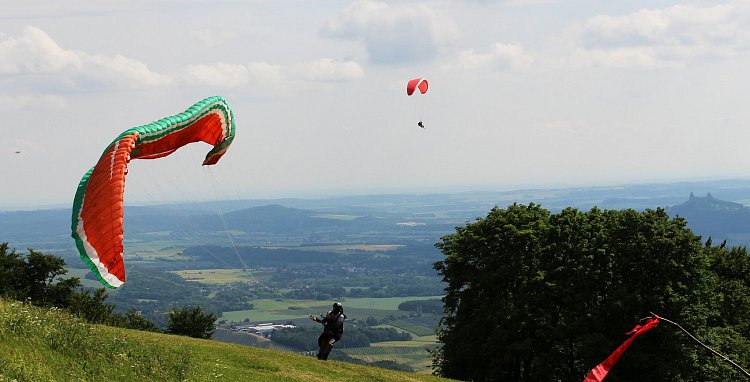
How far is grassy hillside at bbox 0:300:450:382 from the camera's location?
17.7 m

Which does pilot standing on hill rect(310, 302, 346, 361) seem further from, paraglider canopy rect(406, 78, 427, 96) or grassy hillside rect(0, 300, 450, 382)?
paraglider canopy rect(406, 78, 427, 96)

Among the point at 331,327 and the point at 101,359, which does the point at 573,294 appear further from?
the point at 101,359

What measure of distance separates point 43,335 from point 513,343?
30.3 metres

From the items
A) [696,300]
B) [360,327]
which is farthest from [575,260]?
[360,327]

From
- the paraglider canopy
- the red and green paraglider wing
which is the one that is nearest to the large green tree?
the paraglider canopy

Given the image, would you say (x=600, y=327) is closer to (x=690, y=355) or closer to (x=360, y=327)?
(x=690, y=355)

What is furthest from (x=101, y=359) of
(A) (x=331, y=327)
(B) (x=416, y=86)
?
(B) (x=416, y=86)

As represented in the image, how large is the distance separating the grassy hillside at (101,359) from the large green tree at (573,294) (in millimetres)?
19157

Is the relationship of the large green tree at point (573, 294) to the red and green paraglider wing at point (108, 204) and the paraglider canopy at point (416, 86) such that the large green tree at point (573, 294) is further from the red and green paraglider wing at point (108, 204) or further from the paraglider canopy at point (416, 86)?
the red and green paraglider wing at point (108, 204)

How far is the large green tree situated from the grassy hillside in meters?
19.2

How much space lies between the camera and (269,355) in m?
29.0

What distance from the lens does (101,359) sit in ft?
63.7

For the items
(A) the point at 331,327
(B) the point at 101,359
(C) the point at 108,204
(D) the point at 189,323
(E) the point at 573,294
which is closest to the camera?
(C) the point at 108,204

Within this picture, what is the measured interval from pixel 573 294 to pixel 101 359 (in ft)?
101
